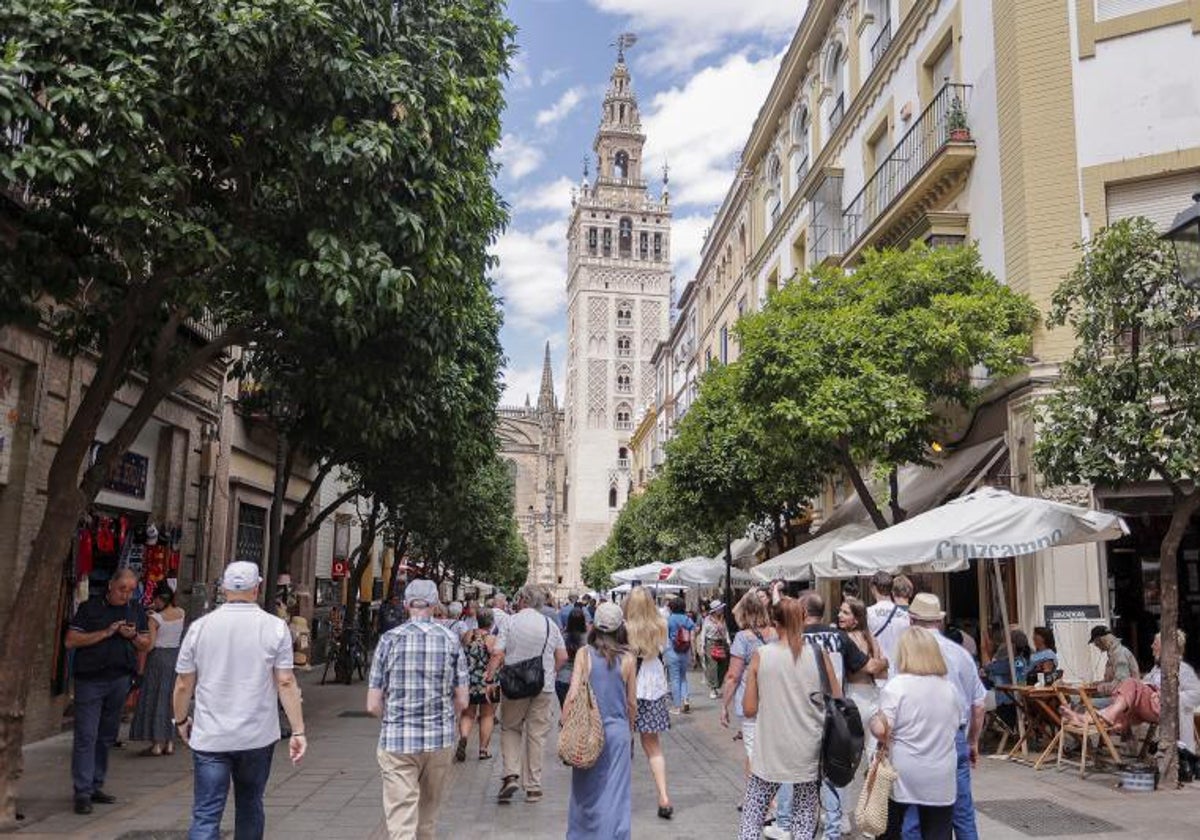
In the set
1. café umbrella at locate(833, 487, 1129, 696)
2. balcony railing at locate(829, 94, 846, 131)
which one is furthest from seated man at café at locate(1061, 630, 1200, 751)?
balcony railing at locate(829, 94, 846, 131)

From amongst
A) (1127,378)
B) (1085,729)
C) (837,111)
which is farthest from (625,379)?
(1085,729)

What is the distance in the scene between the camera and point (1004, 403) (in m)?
15.1

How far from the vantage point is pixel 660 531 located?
4062 centimetres

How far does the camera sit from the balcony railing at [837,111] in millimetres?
23094

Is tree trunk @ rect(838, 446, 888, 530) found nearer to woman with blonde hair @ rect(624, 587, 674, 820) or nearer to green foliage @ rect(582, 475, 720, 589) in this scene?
→ woman with blonde hair @ rect(624, 587, 674, 820)

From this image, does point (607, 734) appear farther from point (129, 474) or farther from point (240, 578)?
point (129, 474)

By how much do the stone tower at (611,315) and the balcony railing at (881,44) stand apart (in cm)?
7655

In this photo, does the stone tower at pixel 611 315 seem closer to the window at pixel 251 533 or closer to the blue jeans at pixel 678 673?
the window at pixel 251 533

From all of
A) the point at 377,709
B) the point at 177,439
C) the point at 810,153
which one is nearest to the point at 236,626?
the point at 377,709

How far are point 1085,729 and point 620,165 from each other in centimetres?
10066

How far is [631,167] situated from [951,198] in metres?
91.9

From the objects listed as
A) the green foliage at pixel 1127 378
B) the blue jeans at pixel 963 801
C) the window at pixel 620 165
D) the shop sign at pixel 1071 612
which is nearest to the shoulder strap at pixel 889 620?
the blue jeans at pixel 963 801

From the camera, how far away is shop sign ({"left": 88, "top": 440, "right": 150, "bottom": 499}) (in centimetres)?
1366

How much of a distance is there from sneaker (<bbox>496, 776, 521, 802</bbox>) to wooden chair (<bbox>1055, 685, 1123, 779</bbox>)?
5.20 metres
